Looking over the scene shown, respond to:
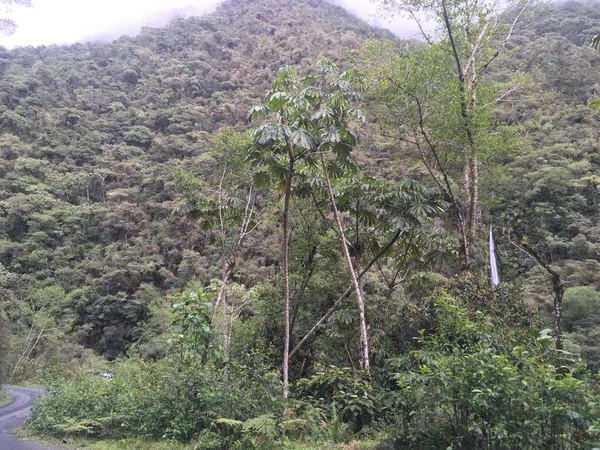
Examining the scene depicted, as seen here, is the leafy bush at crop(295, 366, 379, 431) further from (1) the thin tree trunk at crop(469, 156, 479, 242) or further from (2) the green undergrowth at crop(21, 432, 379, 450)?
(1) the thin tree trunk at crop(469, 156, 479, 242)

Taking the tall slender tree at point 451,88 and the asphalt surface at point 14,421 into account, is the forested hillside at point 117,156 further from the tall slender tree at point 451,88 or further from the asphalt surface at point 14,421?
the asphalt surface at point 14,421

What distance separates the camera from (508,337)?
18.2 ft

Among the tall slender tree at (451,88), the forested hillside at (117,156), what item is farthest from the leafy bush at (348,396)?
the forested hillside at (117,156)

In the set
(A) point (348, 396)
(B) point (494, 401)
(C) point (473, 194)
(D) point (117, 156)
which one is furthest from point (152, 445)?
(D) point (117, 156)

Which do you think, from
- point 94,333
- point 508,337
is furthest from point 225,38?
point 508,337

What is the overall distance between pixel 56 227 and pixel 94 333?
41.5 ft

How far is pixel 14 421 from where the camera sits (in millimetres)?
10195

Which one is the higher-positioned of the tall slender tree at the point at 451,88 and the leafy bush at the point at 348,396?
the tall slender tree at the point at 451,88

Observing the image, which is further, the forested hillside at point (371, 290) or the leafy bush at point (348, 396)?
the leafy bush at point (348, 396)

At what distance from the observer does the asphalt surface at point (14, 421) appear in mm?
6836

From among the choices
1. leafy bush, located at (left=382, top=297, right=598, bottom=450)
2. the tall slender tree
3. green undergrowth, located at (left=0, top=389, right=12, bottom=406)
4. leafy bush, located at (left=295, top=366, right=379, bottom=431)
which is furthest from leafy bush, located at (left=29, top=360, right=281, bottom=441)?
green undergrowth, located at (left=0, top=389, right=12, bottom=406)

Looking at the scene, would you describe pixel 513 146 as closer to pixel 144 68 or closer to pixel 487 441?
pixel 487 441

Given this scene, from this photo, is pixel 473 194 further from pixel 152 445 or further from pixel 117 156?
pixel 117 156

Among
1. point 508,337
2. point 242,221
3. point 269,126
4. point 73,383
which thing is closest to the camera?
point 508,337
